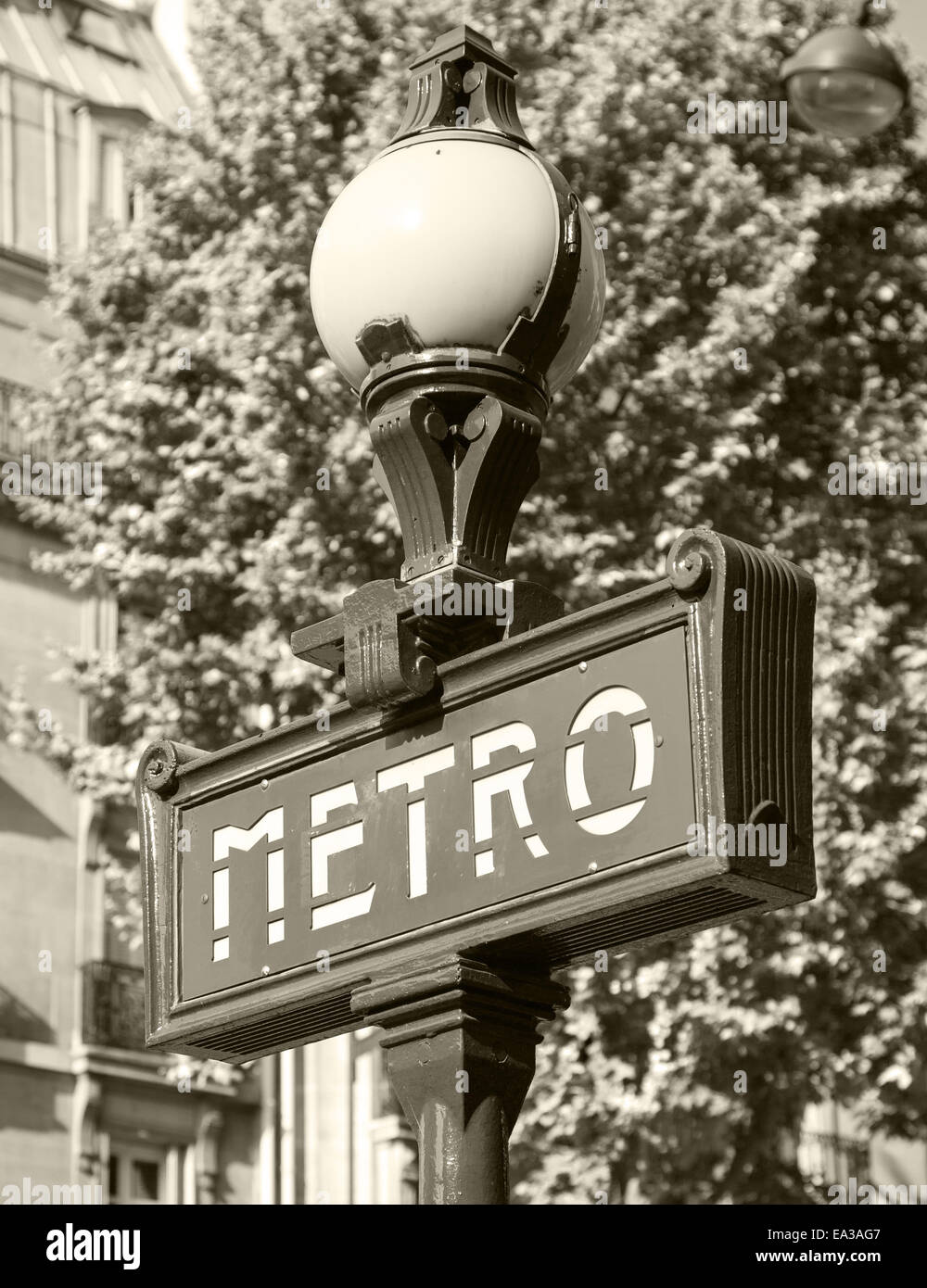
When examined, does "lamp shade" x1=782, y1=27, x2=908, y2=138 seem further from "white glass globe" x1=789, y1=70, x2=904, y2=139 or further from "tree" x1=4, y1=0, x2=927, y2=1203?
"tree" x1=4, y1=0, x2=927, y2=1203

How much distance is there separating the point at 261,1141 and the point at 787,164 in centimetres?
1222

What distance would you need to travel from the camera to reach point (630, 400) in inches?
661

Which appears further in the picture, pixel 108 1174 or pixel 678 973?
pixel 108 1174

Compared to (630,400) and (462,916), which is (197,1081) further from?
(462,916)

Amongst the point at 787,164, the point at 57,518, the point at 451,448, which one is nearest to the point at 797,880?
the point at 451,448

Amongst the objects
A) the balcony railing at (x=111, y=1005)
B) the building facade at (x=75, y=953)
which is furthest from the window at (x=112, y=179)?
the balcony railing at (x=111, y=1005)

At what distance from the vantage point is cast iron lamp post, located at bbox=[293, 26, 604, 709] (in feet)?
12.3

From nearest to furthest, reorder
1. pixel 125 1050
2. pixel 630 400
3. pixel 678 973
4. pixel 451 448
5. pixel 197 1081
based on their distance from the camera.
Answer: pixel 451 448
pixel 678 973
pixel 630 400
pixel 197 1081
pixel 125 1050

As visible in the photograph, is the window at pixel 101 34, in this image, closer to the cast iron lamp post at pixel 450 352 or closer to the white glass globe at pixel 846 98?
the white glass globe at pixel 846 98

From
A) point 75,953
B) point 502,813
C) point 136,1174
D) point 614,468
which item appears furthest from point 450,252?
point 136,1174

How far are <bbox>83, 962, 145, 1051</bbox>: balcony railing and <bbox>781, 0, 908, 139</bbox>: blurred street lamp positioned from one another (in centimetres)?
1241

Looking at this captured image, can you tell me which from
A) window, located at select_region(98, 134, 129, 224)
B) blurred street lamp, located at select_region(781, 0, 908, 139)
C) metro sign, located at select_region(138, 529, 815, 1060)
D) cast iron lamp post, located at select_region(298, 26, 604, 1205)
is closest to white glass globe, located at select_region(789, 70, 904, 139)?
blurred street lamp, located at select_region(781, 0, 908, 139)

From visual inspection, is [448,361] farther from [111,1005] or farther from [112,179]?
[112,179]

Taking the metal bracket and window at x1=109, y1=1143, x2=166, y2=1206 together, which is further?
window at x1=109, y1=1143, x2=166, y2=1206
